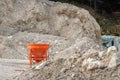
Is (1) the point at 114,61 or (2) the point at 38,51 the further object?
(2) the point at 38,51

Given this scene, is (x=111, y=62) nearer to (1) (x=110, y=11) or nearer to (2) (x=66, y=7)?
(2) (x=66, y=7)

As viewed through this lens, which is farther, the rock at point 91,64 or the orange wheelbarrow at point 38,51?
the orange wheelbarrow at point 38,51

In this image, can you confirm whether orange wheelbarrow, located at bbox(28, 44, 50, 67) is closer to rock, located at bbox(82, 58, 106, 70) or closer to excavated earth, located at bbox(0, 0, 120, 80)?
rock, located at bbox(82, 58, 106, 70)

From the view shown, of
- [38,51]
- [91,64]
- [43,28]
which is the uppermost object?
[91,64]

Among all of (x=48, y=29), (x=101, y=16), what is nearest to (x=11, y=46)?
(x=48, y=29)

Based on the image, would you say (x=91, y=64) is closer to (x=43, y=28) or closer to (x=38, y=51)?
(x=38, y=51)

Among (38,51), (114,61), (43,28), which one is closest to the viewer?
(114,61)

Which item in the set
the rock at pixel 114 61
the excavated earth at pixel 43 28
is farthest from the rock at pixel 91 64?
the excavated earth at pixel 43 28

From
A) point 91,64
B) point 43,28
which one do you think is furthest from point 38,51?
point 43,28

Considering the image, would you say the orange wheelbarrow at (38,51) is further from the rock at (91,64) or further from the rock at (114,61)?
the rock at (114,61)

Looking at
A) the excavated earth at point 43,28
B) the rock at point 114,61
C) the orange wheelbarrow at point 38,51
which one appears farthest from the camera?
the excavated earth at point 43,28

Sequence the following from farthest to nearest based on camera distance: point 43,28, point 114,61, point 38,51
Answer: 1. point 43,28
2. point 38,51
3. point 114,61

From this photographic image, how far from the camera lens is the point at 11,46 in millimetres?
16578

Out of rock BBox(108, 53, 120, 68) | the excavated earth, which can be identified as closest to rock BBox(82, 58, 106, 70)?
rock BBox(108, 53, 120, 68)
